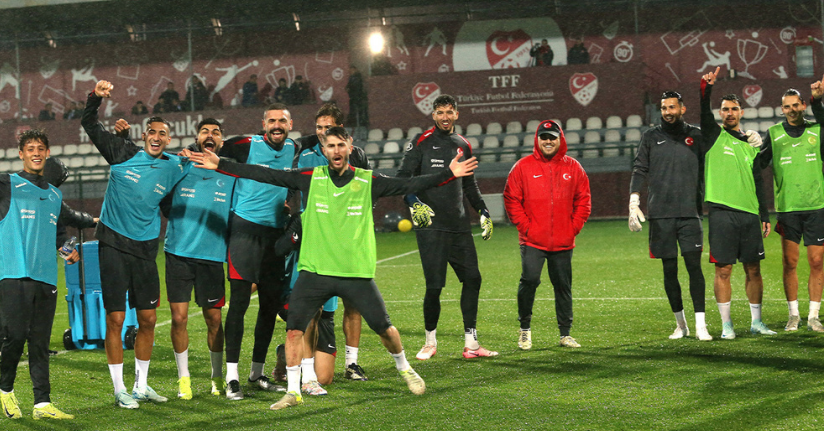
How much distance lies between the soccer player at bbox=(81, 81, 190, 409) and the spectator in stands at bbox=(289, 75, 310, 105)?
71.5 feet

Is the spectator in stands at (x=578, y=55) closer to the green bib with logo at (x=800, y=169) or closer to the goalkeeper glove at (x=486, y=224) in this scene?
the green bib with logo at (x=800, y=169)

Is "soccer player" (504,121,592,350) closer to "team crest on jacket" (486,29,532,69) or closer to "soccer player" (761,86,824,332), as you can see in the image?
Result: "soccer player" (761,86,824,332)

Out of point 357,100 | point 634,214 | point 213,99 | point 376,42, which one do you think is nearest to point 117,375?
point 634,214

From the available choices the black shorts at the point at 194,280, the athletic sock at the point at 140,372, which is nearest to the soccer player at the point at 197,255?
the black shorts at the point at 194,280

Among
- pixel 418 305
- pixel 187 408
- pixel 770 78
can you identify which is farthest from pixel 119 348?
pixel 770 78

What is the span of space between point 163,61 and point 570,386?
27247 millimetres

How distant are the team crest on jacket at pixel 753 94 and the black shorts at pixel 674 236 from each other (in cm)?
2037

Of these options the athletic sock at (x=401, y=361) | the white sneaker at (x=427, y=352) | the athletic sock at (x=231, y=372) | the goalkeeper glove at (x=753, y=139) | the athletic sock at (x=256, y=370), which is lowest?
the white sneaker at (x=427, y=352)

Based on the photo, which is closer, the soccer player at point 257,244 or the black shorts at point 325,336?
the soccer player at point 257,244

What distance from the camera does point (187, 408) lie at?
5531mm

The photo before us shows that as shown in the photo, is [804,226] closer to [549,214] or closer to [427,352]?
[549,214]

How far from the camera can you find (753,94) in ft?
84.3

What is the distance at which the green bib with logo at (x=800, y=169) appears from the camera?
296 inches

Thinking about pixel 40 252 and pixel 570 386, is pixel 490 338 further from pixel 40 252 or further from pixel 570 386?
pixel 40 252
